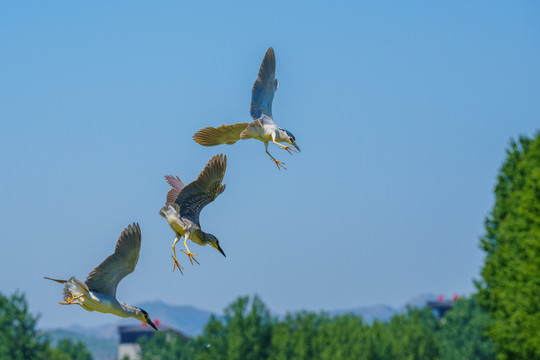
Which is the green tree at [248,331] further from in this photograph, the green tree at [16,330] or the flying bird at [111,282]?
the flying bird at [111,282]

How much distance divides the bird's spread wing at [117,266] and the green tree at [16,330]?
58.4 m

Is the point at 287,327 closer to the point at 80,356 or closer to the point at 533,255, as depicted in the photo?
the point at 80,356

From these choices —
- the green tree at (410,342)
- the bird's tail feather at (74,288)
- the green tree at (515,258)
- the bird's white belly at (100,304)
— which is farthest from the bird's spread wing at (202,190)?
the green tree at (410,342)

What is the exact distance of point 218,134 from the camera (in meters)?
18.2

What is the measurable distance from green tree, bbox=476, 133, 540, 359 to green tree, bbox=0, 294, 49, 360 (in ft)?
96.7

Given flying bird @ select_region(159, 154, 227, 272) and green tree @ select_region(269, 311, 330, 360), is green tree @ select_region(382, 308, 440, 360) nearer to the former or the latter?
green tree @ select_region(269, 311, 330, 360)

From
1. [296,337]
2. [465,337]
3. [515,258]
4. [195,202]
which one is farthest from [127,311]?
[465,337]

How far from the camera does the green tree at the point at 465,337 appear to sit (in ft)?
380

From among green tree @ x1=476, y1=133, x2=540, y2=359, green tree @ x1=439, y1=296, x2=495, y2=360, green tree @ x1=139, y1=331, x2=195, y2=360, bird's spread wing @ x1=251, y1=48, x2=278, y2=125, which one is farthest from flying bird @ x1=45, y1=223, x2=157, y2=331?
green tree @ x1=139, y1=331, x2=195, y2=360

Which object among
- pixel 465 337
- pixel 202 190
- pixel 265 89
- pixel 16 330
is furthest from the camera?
pixel 465 337

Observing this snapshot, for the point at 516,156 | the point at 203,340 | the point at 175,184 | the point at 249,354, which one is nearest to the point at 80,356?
the point at 203,340

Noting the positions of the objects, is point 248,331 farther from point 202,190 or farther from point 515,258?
point 202,190

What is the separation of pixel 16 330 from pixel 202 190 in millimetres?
58898

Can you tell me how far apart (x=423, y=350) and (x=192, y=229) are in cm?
9181
